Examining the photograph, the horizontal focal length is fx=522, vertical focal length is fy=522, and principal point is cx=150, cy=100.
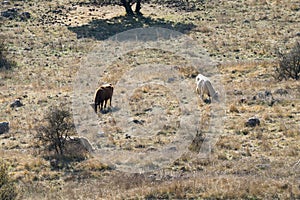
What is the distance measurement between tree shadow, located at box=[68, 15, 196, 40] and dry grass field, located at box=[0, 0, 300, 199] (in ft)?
0.31

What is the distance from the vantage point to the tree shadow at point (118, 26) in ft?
141

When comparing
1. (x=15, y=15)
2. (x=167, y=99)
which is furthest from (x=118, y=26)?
(x=167, y=99)

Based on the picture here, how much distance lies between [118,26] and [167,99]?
20.9 m

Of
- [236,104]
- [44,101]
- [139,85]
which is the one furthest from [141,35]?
[236,104]

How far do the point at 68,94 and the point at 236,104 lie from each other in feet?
30.6

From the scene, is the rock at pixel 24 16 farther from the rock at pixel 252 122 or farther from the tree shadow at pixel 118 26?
the rock at pixel 252 122

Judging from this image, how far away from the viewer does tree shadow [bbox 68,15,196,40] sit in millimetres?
42938

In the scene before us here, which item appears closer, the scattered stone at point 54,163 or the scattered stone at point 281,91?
the scattered stone at point 54,163

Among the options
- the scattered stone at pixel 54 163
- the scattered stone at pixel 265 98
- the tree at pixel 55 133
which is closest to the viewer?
the scattered stone at pixel 54 163

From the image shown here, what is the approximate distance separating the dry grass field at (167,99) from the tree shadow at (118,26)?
3.7 inches

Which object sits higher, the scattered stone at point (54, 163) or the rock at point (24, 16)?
the rock at point (24, 16)

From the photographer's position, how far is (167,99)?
25219mm

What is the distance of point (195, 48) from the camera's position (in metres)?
37.8

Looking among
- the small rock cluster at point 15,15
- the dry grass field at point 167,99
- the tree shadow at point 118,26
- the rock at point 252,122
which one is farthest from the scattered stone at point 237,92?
the small rock cluster at point 15,15
